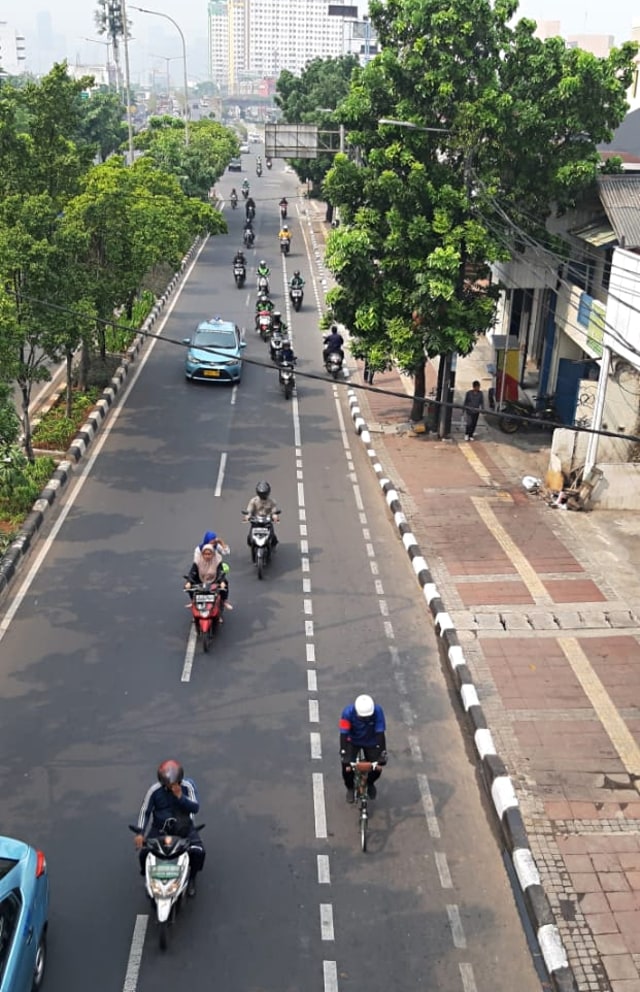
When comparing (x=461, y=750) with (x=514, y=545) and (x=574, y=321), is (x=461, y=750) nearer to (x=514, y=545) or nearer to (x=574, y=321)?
(x=514, y=545)

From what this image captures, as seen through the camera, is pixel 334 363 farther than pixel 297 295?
No

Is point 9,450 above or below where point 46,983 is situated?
above

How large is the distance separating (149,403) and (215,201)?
4793 centimetres

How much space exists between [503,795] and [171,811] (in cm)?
342

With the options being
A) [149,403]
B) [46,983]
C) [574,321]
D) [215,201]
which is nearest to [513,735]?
[46,983]

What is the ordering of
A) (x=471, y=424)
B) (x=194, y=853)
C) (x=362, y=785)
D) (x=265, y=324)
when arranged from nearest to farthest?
1. (x=194, y=853)
2. (x=362, y=785)
3. (x=471, y=424)
4. (x=265, y=324)

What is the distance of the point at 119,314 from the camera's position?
103 ft

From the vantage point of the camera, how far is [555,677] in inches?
468

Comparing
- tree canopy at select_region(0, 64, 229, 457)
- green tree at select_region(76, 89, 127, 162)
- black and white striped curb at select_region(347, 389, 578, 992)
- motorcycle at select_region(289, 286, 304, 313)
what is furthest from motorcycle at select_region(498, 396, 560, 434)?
green tree at select_region(76, 89, 127, 162)

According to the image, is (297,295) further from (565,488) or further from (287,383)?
(565,488)

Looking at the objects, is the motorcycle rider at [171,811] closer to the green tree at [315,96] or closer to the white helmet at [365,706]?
the white helmet at [365,706]

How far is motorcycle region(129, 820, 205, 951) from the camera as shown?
749 cm

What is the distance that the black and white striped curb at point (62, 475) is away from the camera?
14398 mm

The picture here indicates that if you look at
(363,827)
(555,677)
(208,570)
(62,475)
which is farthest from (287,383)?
(363,827)
